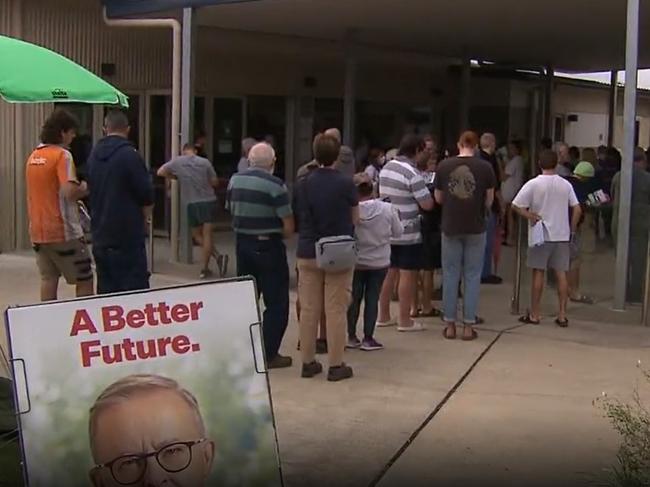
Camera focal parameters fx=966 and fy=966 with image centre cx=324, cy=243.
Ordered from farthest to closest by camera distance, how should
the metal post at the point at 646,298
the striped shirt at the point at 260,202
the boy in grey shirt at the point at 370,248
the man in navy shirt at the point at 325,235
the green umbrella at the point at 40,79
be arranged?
the metal post at the point at 646,298 → the boy in grey shirt at the point at 370,248 → the striped shirt at the point at 260,202 → the man in navy shirt at the point at 325,235 → the green umbrella at the point at 40,79

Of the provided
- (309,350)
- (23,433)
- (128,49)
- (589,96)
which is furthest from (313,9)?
(589,96)

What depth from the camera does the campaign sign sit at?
3562 millimetres

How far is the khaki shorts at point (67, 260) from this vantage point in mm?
6914

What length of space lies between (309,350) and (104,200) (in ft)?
5.84

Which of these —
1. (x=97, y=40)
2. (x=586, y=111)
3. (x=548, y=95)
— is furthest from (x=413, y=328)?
(x=586, y=111)

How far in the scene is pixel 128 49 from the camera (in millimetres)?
14883

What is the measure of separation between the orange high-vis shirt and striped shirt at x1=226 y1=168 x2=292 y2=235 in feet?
3.93

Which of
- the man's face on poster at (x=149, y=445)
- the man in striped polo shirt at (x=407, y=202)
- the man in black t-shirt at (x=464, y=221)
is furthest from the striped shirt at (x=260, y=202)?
the man's face on poster at (x=149, y=445)

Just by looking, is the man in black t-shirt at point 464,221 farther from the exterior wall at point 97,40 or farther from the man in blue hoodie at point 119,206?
the exterior wall at point 97,40

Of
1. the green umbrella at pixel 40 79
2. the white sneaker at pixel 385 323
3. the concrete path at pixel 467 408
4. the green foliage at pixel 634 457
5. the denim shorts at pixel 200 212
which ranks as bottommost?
the concrete path at pixel 467 408

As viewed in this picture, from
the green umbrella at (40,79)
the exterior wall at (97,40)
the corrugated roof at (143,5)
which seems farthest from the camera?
the exterior wall at (97,40)

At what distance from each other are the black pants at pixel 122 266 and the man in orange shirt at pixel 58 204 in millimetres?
182

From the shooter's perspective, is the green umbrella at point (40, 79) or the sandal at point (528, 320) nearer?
the green umbrella at point (40, 79)

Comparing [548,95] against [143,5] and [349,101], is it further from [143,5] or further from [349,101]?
[143,5]
